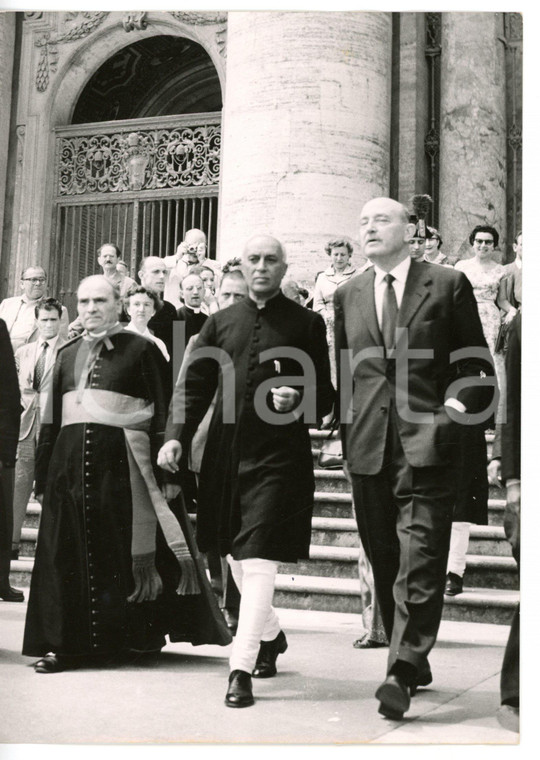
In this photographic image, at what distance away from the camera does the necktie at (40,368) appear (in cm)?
797

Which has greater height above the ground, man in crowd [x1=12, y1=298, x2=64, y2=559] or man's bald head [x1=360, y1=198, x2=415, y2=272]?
man's bald head [x1=360, y1=198, x2=415, y2=272]

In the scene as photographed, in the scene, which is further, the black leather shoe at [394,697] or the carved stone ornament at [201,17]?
the carved stone ornament at [201,17]

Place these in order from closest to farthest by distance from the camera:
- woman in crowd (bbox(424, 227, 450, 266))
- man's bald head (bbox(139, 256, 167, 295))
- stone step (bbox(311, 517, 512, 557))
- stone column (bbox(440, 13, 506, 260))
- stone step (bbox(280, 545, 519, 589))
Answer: stone step (bbox(280, 545, 519, 589)) → stone step (bbox(311, 517, 512, 557)) → man's bald head (bbox(139, 256, 167, 295)) → woman in crowd (bbox(424, 227, 450, 266)) → stone column (bbox(440, 13, 506, 260))

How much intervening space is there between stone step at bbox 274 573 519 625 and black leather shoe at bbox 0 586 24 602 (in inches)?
62.3

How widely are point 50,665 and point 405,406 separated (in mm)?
1966

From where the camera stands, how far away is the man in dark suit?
4180 millimetres

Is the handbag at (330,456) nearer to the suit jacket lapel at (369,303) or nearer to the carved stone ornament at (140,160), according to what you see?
the suit jacket lapel at (369,303)

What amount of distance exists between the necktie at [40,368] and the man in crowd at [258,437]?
3.36 meters

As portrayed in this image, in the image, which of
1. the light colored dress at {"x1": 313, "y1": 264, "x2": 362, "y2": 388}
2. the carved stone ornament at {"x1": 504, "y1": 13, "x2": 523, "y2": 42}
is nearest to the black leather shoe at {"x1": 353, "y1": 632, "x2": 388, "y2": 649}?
the light colored dress at {"x1": 313, "y1": 264, "x2": 362, "y2": 388}

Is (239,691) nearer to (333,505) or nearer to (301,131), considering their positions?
(333,505)

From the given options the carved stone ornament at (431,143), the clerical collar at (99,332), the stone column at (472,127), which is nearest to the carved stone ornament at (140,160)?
the carved stone ornament at (431,143)

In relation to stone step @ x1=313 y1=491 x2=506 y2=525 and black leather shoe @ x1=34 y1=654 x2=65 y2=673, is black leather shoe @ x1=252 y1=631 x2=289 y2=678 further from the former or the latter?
stone step @ x1=313 y1=491 x2=506 y2=525

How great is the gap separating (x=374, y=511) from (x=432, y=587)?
1.36ft

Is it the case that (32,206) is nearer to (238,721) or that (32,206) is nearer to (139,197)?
(139,197)
